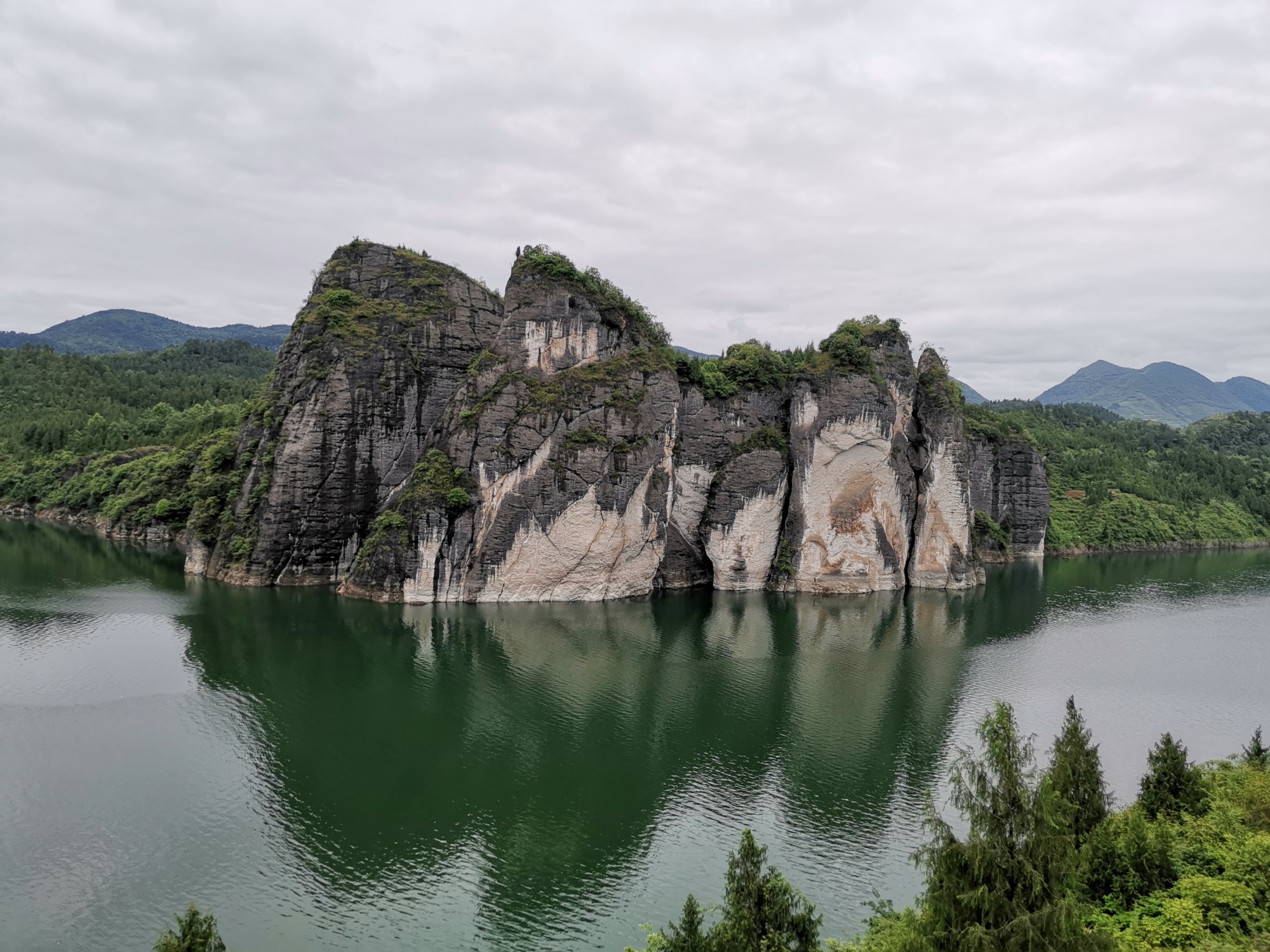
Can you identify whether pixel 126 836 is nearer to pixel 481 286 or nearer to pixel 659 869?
pixel 659 869

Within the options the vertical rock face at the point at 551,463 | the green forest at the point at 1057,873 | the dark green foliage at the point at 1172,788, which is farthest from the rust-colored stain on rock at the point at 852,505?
the dark green foliage at the point at 1172,788

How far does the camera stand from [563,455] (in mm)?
38688

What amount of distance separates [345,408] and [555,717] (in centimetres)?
2372

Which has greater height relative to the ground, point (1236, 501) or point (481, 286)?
point (481, 286)

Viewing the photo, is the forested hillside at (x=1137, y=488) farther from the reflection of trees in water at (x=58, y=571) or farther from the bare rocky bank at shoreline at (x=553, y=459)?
the reflection of trees in water at (x=58, y=571)

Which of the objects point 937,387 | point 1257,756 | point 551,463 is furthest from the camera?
point 937,387

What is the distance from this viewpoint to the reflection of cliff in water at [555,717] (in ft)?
56.4

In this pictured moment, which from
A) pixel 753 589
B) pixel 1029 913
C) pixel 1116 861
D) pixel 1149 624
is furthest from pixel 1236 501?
pixel 1029 913

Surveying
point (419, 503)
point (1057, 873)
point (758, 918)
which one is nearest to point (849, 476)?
point (419, 503)

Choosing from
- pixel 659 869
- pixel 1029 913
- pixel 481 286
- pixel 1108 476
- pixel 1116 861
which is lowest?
pixel 659 869

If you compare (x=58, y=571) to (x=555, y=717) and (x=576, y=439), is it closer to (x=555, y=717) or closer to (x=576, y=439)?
(x=576, y=439)

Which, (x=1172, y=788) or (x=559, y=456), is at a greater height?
(x=559, y=456)

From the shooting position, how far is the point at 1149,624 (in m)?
39.1

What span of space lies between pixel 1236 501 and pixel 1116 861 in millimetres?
87502
